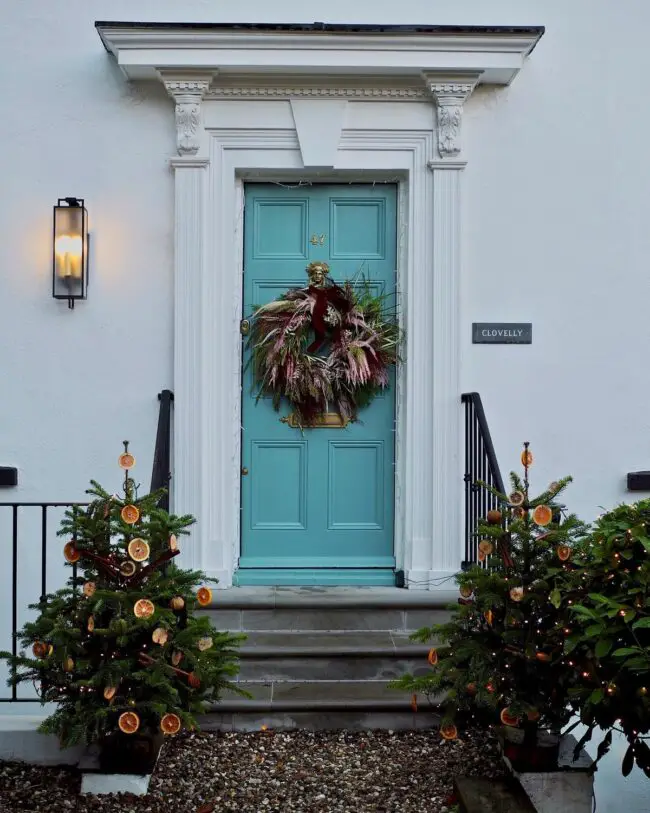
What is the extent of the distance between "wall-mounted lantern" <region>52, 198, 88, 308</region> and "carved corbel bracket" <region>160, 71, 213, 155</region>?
67cm

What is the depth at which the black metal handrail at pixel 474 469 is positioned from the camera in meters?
4.88

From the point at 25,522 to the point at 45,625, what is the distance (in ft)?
5.90

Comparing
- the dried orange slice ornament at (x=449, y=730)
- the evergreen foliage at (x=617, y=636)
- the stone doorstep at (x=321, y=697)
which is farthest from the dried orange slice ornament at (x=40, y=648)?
the evergreen foliage at (x=617, y=636)

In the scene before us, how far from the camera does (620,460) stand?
537cm

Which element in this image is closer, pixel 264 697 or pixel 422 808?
pixel 422 808

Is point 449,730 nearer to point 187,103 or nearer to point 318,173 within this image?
point 318,173

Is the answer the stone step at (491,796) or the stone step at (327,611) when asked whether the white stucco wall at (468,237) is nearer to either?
the stone step at (327,611)

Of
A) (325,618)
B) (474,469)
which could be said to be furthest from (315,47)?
(325,618)

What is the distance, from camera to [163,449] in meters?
4.88

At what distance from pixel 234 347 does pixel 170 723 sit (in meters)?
2.40

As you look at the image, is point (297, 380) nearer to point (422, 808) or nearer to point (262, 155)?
point (262, 155)

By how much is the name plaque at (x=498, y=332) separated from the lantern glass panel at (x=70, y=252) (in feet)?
7.27

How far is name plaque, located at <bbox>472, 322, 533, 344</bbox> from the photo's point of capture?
5.32 m

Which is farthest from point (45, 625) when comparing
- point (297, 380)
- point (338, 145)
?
point (338, 145)
